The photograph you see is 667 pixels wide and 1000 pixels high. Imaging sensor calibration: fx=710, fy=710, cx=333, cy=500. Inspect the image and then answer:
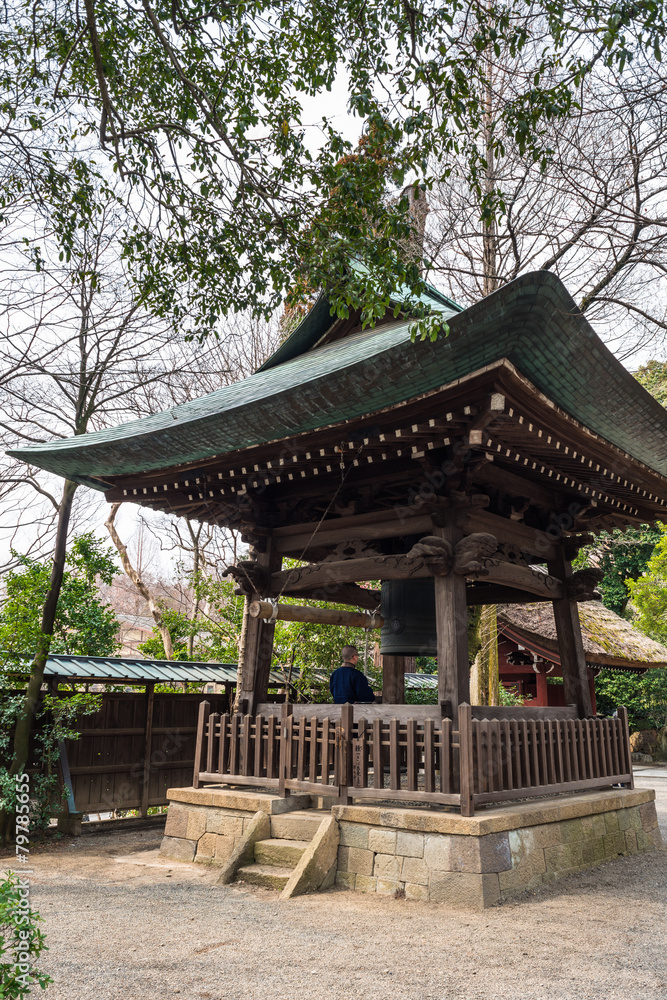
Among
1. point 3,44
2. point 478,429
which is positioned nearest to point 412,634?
point 478,429

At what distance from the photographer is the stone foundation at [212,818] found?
6453 millimetres

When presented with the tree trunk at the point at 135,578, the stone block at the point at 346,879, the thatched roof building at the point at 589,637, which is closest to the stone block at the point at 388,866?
the stone block at the point at 346,879

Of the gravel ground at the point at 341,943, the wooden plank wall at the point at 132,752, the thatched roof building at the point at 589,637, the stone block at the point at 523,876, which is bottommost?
the gravel ground at the point at 341,943

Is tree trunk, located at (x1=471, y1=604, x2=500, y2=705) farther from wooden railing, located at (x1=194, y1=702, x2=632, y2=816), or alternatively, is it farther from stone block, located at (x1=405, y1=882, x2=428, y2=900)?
stone block, located at (x1=405, y1=882, x2=428, y2=900)

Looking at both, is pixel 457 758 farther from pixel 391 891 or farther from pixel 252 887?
pixel 252 887

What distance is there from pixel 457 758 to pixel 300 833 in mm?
1586

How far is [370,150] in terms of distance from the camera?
4652 millimetres

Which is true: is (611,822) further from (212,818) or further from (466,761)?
(212,818)

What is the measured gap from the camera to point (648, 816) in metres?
7.76

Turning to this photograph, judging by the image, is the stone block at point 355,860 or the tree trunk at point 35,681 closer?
the stone block at point 355,860

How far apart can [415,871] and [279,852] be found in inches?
49.2

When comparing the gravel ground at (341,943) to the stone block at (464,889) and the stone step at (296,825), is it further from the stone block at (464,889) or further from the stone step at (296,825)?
the stone step at (296,825)

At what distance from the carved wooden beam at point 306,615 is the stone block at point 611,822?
289 centimetres

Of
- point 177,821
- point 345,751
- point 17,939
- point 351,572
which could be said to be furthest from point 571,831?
point 17,939
